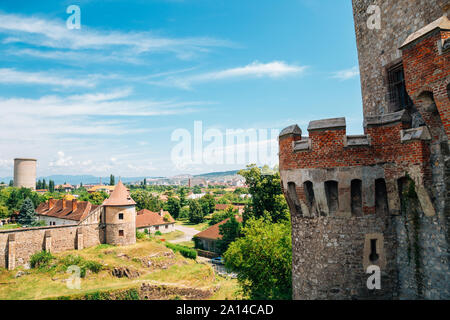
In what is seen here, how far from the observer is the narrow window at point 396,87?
875 centimetres

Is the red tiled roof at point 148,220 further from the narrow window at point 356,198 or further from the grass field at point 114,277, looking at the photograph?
the narrow window at point 356,198

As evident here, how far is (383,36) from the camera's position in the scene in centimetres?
934

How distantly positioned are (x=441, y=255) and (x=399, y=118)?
3.69m

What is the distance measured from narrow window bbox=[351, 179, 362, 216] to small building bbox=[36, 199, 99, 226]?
1649 inches

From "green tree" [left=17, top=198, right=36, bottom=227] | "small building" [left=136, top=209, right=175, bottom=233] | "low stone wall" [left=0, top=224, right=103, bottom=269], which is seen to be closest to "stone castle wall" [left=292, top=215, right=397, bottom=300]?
"low stone wall" [left=0, top=224, right=103, bottom=269]

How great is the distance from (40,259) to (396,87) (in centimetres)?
3782

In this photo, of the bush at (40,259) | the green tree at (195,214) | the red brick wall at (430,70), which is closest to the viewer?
the red brick wall at (430,70)

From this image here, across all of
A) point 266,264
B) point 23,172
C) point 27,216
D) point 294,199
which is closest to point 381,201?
point 294,199

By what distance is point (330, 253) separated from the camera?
8023mm

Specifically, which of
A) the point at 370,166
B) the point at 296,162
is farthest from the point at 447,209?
the point at 296,162

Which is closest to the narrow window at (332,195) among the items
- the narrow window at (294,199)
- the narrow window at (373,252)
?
the narrow window at (294,199)

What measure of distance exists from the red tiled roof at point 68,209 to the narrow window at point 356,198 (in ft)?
137

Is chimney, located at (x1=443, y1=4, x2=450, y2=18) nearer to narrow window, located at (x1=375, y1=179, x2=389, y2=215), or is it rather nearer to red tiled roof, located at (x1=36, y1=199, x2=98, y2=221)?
narrow window, located at (x1=375, y1=179, x2=389, y2=215)
